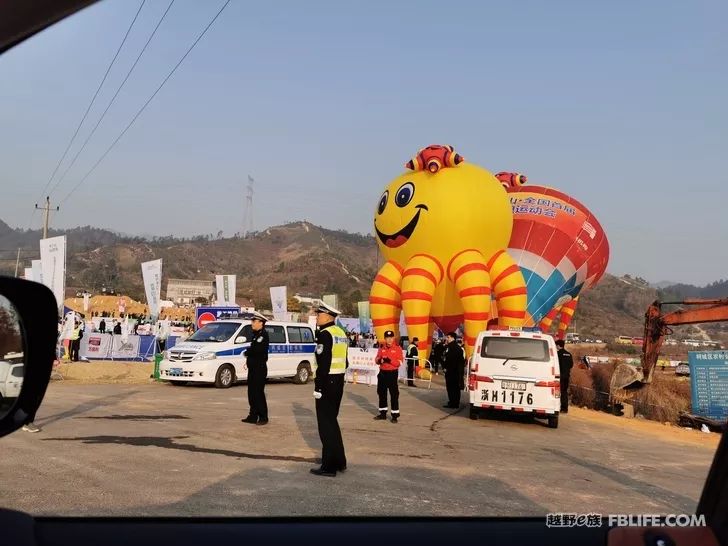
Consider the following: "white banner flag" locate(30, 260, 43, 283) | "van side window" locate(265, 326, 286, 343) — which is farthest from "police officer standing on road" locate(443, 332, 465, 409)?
"white banner flag" locate(30, 260, 43, 283)

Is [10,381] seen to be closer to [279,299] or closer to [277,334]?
[277,334]

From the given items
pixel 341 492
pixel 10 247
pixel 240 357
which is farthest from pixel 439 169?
pixel 10 247

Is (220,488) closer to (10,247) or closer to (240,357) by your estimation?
(10,247)

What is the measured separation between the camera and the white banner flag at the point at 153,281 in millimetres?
28438

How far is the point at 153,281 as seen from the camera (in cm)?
2862

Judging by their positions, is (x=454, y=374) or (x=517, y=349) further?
(x=454, y=374)

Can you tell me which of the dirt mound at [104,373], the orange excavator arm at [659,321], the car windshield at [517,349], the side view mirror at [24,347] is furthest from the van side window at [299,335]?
the side view mirror at [24,347]

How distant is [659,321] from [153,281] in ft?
69.0

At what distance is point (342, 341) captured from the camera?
7.82 m

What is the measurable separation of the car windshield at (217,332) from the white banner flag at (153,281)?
11386mm

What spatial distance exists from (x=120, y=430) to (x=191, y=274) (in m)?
165

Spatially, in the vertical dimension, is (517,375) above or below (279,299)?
below

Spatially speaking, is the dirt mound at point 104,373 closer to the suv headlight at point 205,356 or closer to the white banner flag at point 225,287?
the suv headlight at point 205,356

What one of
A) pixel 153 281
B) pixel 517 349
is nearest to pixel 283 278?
pixel 153 281
